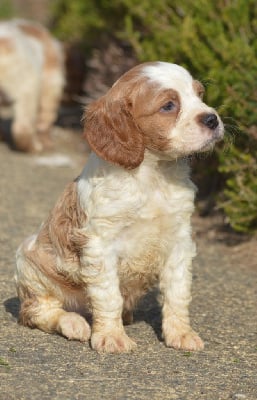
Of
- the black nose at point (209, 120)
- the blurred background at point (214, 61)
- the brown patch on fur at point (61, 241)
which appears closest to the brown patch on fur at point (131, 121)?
the black nose at point (209, 120)

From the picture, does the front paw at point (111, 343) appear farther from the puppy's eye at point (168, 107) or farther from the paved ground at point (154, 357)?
Result: the puppy's eye at point (168, 107)

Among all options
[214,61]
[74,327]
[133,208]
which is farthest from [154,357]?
[214,61]

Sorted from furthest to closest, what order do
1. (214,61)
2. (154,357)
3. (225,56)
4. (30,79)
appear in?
(30,79) → (214,61) → (225,56) → (154,357)

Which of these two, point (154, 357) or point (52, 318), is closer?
point (154, 357)

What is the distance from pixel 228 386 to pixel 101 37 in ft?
25.8

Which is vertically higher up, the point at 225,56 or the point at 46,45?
the point at 225,56

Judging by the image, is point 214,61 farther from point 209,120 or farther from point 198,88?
point 209,120

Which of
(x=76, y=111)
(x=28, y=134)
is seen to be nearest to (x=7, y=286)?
(x=28, y=134)

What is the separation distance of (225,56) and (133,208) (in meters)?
2.88

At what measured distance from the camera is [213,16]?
A: 7.57m

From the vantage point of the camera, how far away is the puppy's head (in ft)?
14.6

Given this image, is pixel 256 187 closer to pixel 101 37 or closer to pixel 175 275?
pixel 175 275

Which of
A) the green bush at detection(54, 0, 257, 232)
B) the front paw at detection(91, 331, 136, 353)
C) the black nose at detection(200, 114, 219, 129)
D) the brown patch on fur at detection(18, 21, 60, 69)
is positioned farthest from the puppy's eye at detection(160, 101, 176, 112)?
the brown patch on fur at detection(18, 21, 60, 69)

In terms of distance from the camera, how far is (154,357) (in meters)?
4.53
